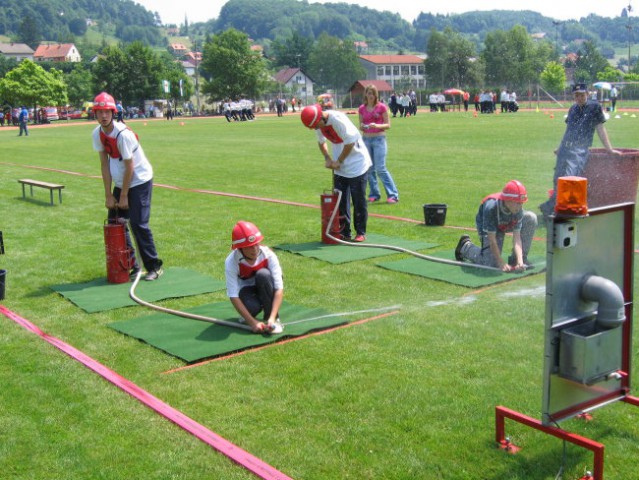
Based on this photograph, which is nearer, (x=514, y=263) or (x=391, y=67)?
(x=514, y=263)

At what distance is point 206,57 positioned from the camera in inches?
4161

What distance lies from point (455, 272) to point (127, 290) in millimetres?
3710

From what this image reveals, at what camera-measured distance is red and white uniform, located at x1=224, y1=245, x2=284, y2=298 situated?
674cm

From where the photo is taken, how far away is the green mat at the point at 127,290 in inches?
319

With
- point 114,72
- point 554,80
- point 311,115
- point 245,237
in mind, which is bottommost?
point 245,237

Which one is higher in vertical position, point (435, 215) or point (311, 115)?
point (311, 115)

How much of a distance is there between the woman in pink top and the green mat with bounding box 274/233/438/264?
3205 mm

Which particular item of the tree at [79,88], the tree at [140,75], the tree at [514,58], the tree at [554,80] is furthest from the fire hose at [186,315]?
the tree at [79,88]

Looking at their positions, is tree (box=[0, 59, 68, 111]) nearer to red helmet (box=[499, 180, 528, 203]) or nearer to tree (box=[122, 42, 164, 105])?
tree (box=[122, 42, 164, 105])

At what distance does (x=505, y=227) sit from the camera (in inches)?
324

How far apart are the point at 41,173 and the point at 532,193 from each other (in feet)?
47.8

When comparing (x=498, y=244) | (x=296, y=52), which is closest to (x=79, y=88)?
(x=296, y=52)

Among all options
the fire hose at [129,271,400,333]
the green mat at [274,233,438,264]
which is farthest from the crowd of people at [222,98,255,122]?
the fire hose at [129,271,400,333]

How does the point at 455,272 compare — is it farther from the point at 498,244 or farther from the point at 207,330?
the point at 207,330
